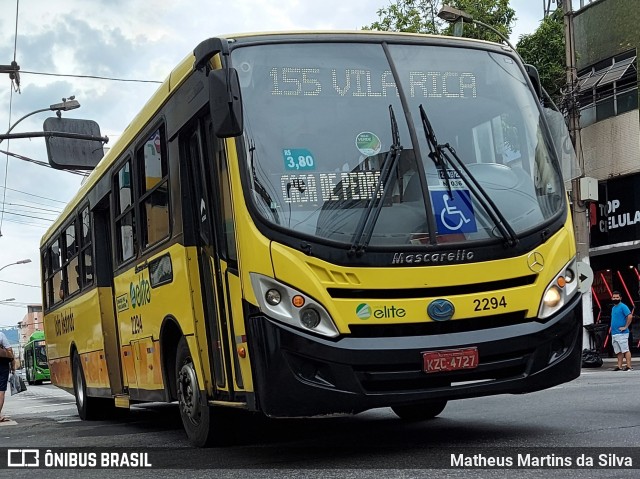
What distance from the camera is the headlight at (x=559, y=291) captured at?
704 centimetres

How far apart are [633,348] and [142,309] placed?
1928 centimetres

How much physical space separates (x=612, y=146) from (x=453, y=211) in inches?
865

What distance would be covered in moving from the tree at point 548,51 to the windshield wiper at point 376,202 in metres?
23.5

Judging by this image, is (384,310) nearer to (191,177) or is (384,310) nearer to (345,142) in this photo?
(345,142)

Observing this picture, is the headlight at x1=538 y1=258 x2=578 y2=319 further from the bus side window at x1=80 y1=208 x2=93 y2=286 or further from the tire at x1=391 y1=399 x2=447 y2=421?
the bus side window at x1=80 y1=208 x2=93 y2=286

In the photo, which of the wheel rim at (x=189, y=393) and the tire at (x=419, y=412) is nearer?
the wheel rim at (x=189, y=393)

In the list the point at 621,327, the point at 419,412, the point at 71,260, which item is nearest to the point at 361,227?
the point at 419,412

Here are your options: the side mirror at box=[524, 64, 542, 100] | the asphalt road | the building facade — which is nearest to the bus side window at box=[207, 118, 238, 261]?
the asphalt road

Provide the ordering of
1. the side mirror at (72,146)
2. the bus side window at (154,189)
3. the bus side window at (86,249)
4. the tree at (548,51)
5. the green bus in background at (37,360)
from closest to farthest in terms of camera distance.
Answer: the bus side window at (154,189), the bus side window at (86,249), the side mirror at (72,146), the tree at (548,51), the green bus in background at (37,360)

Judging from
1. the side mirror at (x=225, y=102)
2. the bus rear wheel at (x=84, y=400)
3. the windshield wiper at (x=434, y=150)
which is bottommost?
the bus rear wheel at (x=84, y=400)

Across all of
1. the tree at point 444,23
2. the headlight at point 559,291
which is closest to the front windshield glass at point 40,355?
the tree at point 444,23

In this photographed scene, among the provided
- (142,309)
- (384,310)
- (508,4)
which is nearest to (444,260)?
(384,310)

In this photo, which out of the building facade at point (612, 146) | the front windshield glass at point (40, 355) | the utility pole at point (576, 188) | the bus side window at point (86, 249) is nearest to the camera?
the bus side window at point (86, 249)

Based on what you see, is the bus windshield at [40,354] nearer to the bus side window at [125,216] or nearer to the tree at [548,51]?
the tree at [548,51]
